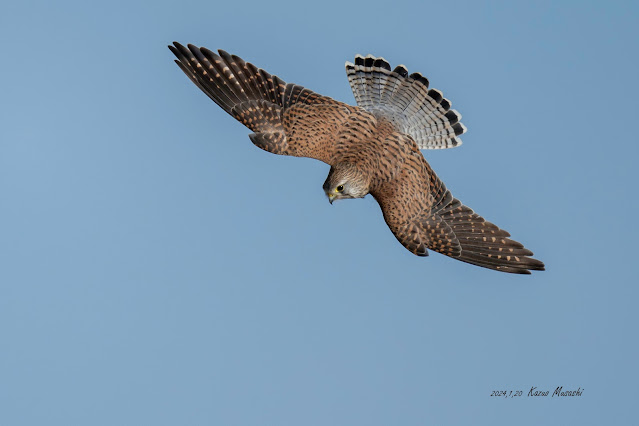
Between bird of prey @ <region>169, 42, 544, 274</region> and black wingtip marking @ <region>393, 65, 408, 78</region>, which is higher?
Answer: black wingtip marking @ <region>393, 65, 408, 78</region>

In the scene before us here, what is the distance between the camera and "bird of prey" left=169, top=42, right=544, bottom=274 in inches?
406

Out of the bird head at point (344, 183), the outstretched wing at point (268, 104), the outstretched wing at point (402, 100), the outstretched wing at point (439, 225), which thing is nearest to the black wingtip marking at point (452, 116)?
the outstretched wing at point (402, 100)

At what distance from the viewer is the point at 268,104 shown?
1051 centimetres

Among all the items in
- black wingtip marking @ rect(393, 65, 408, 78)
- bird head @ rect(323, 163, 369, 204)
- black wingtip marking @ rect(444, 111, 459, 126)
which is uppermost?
black wingtip marking @ rect(393, 65, 408, 78)

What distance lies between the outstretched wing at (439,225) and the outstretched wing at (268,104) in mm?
991

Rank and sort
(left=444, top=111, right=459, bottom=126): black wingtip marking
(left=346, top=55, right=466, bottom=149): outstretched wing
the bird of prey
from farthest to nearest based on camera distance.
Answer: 1. (left=444, top=111, right=459, bottom=126): black wingtip marking
2. (left=346, top=55, right=466, bottom=149): outstretched wing
3. the bird of prey

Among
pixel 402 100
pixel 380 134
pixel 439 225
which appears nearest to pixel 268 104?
pixel 380 134

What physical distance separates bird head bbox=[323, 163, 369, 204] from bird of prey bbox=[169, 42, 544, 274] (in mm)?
15

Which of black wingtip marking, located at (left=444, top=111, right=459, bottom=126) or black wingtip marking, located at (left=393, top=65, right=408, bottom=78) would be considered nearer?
black wingtip marking, located at (left=393, top=65, right=408, bottom=78)

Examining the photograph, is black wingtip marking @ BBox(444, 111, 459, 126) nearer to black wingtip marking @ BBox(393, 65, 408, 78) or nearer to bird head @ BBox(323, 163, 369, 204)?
black wingtip marking @ BBox(393, 65, 408, 78)

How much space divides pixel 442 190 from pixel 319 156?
1595 mm

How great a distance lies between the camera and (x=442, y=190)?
1045cm

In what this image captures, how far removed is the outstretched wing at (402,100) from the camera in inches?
411

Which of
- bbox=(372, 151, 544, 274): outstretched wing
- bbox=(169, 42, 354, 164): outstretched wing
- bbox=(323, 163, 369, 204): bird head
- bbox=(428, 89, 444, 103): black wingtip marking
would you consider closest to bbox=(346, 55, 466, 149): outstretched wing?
bbox=(428, 89, 444, 103): black wingtip marking
